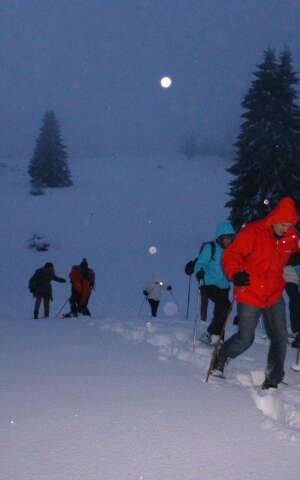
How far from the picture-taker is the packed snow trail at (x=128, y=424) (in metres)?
2.98

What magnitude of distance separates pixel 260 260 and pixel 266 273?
0.49 ft

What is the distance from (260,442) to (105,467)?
3.82 feet

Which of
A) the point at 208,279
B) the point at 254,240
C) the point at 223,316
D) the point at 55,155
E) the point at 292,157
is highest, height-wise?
the point at 55,155

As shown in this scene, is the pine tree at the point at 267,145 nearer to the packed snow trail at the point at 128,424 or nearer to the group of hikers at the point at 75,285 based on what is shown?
the group of hikers at the point at 75,285

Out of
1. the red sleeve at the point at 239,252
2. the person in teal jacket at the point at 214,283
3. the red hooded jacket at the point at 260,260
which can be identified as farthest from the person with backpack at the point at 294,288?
the red sleeve at the point at 239,252

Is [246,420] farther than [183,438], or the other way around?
[246,420]

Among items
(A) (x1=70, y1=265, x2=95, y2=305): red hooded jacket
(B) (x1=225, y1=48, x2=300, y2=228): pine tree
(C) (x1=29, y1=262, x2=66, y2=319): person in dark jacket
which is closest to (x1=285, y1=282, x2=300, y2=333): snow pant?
(A) (x1=70, y1=265, x2=95, y2=305): red hooded jacket

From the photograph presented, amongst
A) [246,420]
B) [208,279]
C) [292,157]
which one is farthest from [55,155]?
[246,420]

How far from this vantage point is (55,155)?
170ft

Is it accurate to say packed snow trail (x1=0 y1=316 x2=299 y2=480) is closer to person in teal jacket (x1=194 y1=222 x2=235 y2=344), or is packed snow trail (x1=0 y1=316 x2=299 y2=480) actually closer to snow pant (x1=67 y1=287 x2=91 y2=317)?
person in teal jacket (x1=194 y1=222 x2=235 y2=344)

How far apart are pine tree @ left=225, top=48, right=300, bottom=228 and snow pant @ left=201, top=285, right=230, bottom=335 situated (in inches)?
693

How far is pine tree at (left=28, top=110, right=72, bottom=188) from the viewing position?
49.8 meters

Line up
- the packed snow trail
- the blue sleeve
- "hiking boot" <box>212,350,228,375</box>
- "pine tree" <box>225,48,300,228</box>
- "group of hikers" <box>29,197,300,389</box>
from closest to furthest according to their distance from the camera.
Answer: the packed snow trail, "group of hikers" <box>29,197,300,389</box>, "hiking boot" <box>212,350,228,375</box>, the blue sleeve, "pine tree" <box>225,48,300,228</box>

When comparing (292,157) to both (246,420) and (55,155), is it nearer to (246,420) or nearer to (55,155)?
(246,420)
